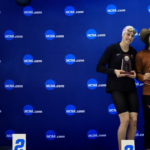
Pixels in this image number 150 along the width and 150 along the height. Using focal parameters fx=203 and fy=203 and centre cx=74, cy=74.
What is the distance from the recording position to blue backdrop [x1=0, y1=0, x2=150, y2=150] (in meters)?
2.85

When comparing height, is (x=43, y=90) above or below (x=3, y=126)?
above

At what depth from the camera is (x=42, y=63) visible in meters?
2.91

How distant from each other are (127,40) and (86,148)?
162 cm

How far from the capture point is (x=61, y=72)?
2.89 metres

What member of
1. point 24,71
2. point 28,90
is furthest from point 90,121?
point 24,71

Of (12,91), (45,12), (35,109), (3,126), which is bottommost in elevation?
(3,126)

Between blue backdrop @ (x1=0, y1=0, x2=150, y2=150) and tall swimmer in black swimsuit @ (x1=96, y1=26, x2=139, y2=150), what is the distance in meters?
0.71

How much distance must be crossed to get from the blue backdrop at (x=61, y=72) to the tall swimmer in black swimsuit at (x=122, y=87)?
0.71 metres

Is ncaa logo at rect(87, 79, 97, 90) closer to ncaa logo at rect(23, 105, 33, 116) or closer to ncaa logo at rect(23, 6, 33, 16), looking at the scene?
ncaa logo at rect(23, 105, 33, 116)

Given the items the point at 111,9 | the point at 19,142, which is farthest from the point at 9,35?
the point at 19,142

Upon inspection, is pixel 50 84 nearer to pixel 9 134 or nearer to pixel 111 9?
pixel 9 134

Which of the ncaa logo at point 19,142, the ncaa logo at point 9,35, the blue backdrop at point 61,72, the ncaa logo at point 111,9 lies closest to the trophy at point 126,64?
the blue backdrop at point 61,72

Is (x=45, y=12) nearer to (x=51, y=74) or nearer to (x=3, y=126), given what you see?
(x=51, y=74)

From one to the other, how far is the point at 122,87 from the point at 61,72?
1.07 metres
